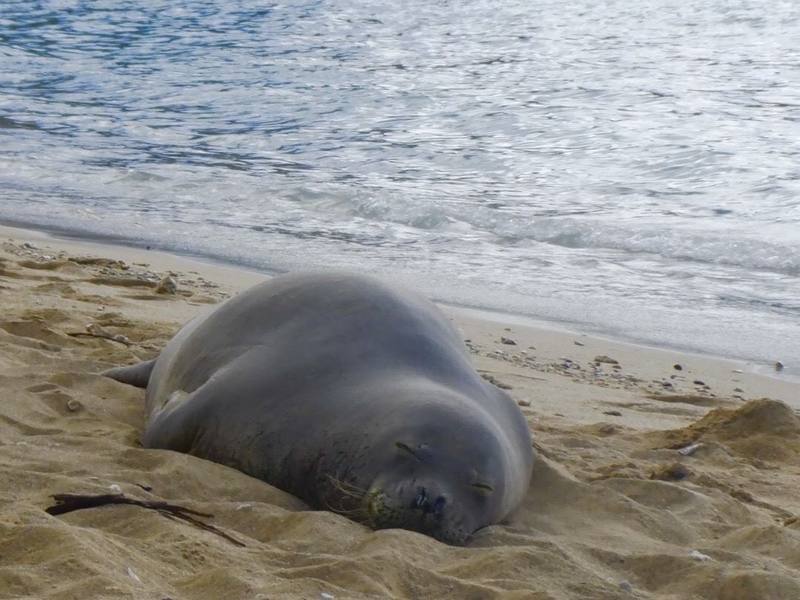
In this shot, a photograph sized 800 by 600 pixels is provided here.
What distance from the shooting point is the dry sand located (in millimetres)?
2883

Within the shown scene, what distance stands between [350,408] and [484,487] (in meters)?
0.46

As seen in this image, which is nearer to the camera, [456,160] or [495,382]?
[495,382]

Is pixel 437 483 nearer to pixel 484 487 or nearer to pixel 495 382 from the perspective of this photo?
pixel 484 487

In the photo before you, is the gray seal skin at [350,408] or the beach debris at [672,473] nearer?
the gray seal skin at [350,408]

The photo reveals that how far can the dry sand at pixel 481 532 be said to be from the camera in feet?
9.46

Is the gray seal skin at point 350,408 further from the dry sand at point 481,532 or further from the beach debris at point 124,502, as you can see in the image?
the beach debris at point 124,502

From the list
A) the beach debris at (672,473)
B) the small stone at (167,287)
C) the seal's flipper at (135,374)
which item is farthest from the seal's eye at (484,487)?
the small stone at (167,287)

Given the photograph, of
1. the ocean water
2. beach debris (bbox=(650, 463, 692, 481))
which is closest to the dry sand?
beach debris (bbox=(650, 463, 692, 481))

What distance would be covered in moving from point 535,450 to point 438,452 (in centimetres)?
97

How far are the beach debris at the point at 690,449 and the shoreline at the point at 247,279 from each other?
5.00 feet

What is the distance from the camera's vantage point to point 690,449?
4.71 meters

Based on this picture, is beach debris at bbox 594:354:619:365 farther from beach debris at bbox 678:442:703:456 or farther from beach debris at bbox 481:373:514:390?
beach debris at bbox 678:442:703:456

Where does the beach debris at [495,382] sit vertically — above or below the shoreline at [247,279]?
above

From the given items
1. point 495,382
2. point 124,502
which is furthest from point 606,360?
point 124,502
